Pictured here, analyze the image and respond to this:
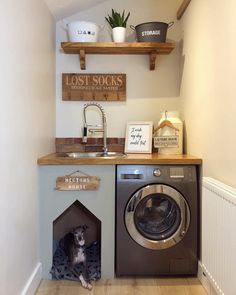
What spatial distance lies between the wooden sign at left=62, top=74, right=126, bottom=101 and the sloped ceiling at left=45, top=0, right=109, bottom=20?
541 millimetres

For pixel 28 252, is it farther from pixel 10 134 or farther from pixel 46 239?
pixel 10 134

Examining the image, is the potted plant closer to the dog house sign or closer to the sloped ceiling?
the sloped ceiling

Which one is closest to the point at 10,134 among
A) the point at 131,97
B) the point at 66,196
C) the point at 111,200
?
the point at 66,196

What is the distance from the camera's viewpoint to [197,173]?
237 cm

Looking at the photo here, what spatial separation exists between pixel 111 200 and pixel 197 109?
3.10 ft

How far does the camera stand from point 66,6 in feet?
8.92

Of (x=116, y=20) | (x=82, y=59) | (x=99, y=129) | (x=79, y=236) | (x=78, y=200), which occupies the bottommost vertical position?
(x=79, y=236)

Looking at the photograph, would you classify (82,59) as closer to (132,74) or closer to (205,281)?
(132,74)

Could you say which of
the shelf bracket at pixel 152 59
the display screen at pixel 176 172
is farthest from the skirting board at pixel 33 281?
the shelf bracket at pixel 152 59

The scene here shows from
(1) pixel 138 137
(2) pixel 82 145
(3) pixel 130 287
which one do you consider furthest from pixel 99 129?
(3) pixel 130 287

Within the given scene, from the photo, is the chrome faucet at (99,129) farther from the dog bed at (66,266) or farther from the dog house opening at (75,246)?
the dog bed at (66,266)

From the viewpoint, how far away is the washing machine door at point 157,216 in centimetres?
233

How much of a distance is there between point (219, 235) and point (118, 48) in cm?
179

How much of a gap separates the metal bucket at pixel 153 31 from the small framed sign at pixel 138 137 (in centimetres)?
74
